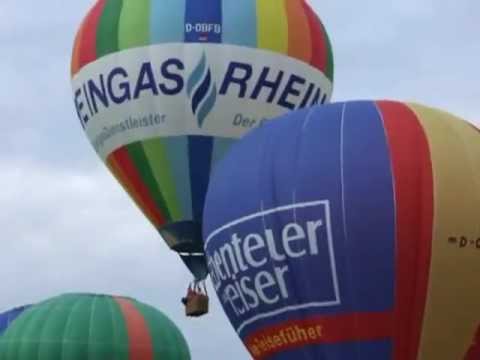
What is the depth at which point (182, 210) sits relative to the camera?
813 inches

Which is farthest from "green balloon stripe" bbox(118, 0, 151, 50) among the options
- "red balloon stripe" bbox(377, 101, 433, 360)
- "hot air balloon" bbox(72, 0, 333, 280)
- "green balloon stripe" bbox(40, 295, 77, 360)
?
"red balloon stripe" bbox(377, 101, 433, 360)

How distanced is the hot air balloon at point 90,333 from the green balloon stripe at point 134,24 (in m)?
6.51

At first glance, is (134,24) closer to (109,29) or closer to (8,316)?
(109,29)

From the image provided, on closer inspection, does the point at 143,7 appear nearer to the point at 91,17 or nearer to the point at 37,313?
the point at 91,17

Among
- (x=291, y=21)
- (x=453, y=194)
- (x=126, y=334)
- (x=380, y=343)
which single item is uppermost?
(x=291, y=21)

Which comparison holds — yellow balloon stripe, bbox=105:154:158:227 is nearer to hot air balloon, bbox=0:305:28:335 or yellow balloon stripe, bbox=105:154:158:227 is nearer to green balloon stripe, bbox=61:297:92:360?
green balloon stripe, bbox=61:297:92:360

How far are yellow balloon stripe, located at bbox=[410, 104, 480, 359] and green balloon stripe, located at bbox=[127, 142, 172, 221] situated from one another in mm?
7078

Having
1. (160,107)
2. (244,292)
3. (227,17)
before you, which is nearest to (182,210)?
(160,107)

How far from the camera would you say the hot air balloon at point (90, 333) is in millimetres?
25469

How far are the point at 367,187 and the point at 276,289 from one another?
1371mm

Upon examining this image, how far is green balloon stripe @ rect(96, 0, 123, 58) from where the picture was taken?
2128 cm

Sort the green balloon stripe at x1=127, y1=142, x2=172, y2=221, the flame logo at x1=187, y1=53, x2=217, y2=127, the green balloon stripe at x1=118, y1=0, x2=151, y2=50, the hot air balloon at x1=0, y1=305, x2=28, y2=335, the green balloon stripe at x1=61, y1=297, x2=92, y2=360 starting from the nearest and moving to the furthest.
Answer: the flame logo at x1=187, y1=53, x2=217, y2=127 → the green balloon stripe at x1=127, y1=142, x2=172, y2=221 → the green balloon stripe at x1=118, y1=0, x2=151, y2=50 → the green balloon stripe at x1=61, y1=297, x2=92, y2=360 → the hot air balloon at x1=0, y1=305, x2=28, y2=335

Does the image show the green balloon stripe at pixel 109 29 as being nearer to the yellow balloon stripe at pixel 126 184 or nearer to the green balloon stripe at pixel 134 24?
the green balloon stripe at pixel 134 24

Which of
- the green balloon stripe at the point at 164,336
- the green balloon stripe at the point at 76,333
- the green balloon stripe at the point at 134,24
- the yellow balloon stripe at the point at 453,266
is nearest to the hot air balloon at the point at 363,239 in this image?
the yellow balloon stripe at the point at 453,266
